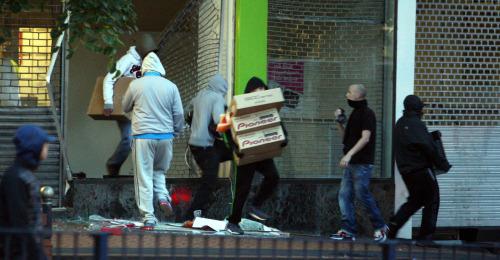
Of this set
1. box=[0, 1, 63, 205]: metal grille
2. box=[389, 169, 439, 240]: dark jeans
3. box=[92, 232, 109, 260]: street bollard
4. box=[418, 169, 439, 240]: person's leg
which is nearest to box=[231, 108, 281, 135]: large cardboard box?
box=[389, 169, 439, 240]: dark jeans

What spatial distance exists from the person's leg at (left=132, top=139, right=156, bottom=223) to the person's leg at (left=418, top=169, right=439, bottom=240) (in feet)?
9.48

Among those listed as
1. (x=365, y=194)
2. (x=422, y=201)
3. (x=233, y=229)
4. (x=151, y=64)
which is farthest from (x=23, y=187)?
(x=422, y=201)

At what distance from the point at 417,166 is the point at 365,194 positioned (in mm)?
625

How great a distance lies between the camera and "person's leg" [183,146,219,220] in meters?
9.06

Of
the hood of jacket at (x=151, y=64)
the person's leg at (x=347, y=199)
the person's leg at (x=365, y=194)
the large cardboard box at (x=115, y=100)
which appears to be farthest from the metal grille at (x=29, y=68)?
the person's leg at (x=365, y=194)

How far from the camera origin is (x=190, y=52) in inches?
431

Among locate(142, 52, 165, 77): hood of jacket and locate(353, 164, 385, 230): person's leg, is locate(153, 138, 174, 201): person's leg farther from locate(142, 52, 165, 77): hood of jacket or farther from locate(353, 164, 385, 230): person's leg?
locate(353, 164, 385, 230): person's leg

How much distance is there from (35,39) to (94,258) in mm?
6423

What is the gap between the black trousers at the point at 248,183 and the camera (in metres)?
8.14

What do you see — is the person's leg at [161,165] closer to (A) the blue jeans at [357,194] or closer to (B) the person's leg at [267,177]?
(B) the person's leg at [267,177]

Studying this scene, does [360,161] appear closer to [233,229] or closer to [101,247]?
[233,229]

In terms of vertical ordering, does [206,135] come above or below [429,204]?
above

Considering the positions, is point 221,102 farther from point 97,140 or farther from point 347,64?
point 97,140

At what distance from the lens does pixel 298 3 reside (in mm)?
10312
